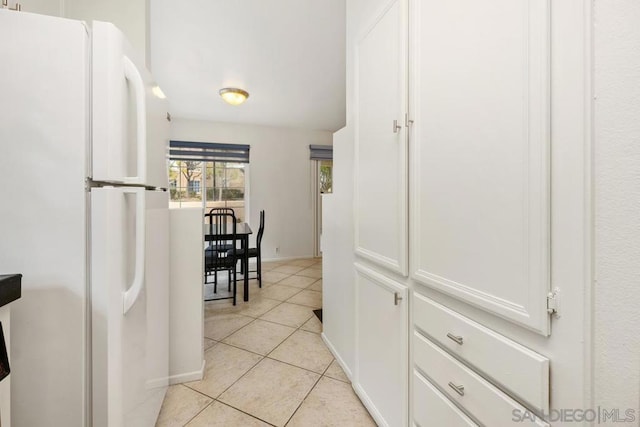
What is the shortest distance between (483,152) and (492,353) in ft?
1.87

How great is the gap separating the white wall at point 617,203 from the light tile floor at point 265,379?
125cm

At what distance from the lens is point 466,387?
84cm

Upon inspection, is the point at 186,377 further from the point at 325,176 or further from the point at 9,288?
the point at 325,176

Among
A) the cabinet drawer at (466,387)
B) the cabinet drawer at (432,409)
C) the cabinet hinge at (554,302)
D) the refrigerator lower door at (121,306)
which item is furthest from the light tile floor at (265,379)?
the cabinet hinge at (554,302)

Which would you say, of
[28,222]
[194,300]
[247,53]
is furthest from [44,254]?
[247,53]

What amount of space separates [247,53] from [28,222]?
249 centimetres

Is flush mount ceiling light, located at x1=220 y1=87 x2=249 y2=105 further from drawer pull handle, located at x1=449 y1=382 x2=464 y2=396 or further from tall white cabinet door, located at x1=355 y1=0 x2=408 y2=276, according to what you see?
drawer pull handle, located at x1=449 y1=382 x2=464 y2=396

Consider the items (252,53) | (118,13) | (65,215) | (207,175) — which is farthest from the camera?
(207,175)

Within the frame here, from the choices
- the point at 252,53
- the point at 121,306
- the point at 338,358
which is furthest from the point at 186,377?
the point at 252,53

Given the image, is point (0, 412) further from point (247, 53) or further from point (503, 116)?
point (247, 53)

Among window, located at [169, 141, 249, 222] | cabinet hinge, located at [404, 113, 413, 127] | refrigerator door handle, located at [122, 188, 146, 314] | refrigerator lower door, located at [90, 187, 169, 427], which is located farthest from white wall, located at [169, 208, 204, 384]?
window, located at [169, 141, 249, 222]

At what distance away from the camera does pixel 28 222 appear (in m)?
0.79

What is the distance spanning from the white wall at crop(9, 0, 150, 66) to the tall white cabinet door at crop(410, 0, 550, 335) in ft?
5.58

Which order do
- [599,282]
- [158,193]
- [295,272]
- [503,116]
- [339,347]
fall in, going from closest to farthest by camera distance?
[599,282], [503,116], [158,193], [339,347], [295,272]
